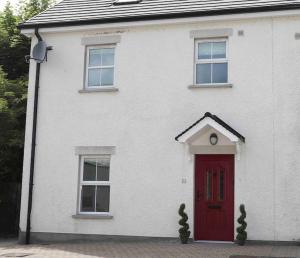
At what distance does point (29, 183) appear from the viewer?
1459cm

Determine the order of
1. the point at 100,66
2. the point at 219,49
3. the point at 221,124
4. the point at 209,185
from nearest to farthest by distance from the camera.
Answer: the point at 221,124
the point at 209,185
the point at 219,49
the point at 100,66

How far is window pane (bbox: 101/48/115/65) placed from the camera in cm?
1480

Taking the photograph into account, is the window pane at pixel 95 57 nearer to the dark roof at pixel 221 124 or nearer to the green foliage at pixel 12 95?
the green foliage at pixel 12 95

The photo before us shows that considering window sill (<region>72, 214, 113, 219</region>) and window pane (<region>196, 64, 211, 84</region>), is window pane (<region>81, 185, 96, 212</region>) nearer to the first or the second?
window sill (<region>72, 214, 113, 219</region>)

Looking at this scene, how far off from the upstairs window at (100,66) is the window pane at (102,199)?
3.09 m

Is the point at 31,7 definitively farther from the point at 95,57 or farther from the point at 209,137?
the point at 209,137

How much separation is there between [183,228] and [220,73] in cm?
441

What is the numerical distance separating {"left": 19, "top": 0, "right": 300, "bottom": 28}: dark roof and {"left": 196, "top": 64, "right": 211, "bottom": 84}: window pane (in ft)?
4.72

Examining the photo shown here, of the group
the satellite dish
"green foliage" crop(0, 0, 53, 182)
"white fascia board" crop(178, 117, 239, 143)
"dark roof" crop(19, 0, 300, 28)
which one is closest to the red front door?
"white fascia board" crop(178, 117, 239, 143)

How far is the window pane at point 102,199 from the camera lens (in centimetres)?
1421

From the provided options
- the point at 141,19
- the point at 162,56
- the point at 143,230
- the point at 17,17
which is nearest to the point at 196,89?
the point at 162,56

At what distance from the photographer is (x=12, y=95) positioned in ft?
55.1

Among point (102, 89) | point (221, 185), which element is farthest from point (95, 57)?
point (221, 185)

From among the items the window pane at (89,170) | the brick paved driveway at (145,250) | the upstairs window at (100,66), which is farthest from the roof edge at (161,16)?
the brick paved driveway at (145,250)
